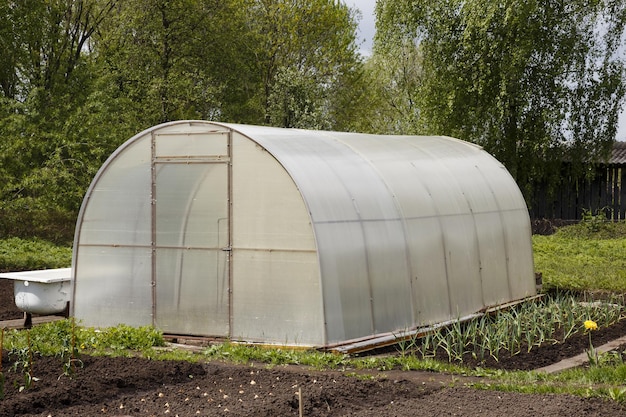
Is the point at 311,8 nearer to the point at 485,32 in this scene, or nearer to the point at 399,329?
the point at 485,32

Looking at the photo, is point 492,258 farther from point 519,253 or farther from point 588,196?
point 588,196

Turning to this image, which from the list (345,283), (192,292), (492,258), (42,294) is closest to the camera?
(345,283)

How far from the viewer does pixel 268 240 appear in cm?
1120

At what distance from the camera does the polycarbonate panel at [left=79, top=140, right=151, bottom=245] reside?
1230 cm

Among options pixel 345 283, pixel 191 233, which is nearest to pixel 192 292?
pixel 191 233

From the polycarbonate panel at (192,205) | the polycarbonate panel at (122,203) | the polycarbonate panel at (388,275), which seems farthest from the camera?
the polycarbonate panel at (122,203)

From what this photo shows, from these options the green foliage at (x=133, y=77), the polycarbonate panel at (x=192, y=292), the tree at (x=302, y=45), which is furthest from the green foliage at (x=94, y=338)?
the tree at (x=302, y=45)

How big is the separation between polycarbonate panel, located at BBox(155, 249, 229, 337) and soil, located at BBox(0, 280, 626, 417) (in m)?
1.93

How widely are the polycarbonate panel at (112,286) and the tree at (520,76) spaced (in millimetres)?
19010

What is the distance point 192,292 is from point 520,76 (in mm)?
19920

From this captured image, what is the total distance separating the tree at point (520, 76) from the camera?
29594 millimetres

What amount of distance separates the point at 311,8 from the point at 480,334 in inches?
1133

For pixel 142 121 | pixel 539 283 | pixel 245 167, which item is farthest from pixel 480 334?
pixel 142 121

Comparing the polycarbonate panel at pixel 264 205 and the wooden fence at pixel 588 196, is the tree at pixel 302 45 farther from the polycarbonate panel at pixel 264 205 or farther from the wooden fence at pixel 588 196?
the polycarbonate panel at pixel 264 205
